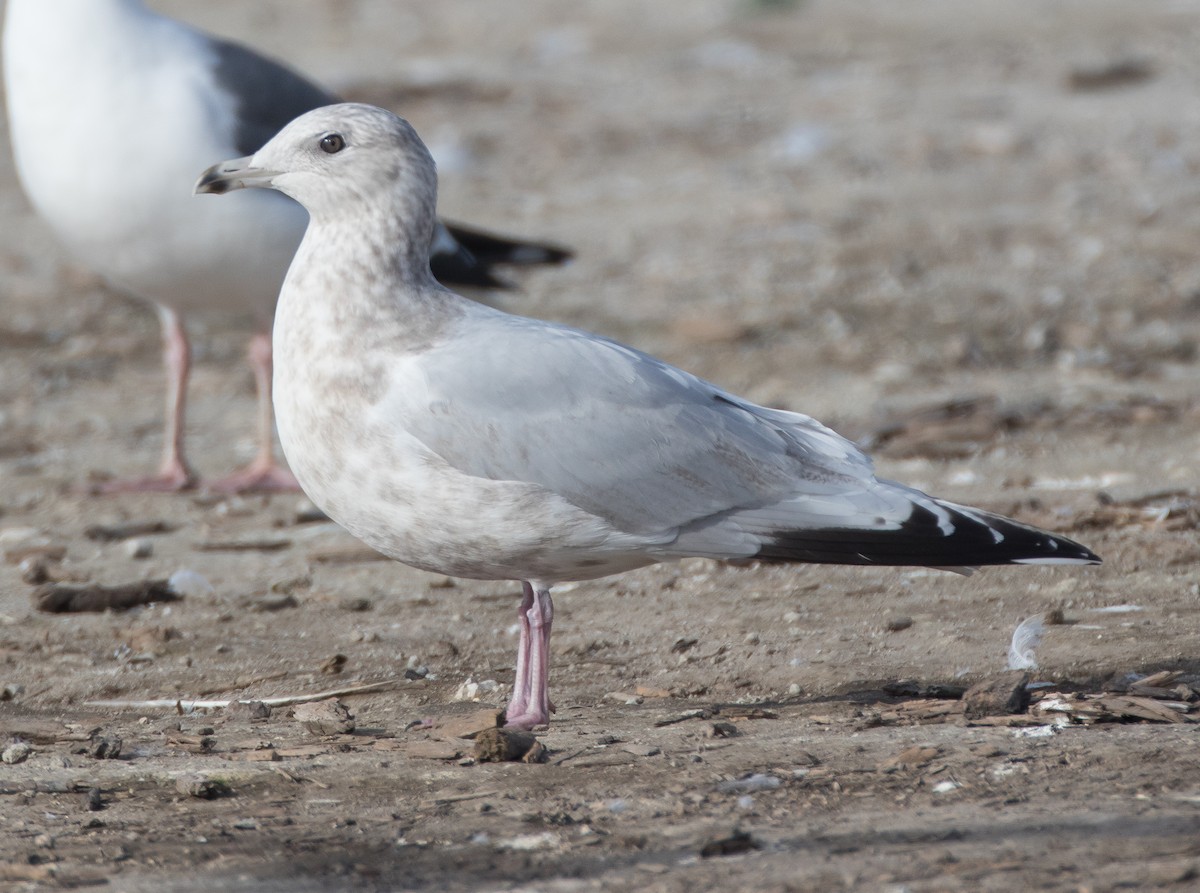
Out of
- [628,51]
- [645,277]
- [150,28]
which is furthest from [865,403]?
[628,51]

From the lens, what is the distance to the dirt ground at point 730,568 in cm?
309

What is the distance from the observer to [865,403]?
6922mm

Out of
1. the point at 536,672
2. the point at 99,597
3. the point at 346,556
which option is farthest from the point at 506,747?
the point at 346,556

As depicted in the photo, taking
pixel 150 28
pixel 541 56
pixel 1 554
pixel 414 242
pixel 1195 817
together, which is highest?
pixel 541 56

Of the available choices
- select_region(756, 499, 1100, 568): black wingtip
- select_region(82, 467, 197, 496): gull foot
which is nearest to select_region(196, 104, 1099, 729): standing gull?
select_region(756, 499, 1100, 568): black wingtip

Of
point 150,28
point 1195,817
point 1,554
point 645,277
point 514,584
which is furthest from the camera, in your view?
point 645,277

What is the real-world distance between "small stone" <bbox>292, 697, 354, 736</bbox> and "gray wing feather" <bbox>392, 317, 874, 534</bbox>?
67cm

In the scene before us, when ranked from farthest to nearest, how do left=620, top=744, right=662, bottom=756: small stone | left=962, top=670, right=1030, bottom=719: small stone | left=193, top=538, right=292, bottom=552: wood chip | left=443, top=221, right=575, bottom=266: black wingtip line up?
1. left=443, top=221, right=575, bottom=266: black wingtip
2. left=193, top=538, right=292, bottom=552: wood chip
3. left=962, top=670, right=1030, bottom=719: small stone
4. left=620, top=744, right=662, bottom=756: small stone

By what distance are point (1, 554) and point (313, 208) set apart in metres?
2.30

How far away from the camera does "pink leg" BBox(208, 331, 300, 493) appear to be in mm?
6402

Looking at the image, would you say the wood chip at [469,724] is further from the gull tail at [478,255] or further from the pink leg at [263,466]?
the gull tail at [478,255]

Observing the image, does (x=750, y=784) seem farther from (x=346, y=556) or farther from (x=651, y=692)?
(x=346, y=556)

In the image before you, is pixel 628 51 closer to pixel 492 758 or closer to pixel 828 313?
pixel 828 313

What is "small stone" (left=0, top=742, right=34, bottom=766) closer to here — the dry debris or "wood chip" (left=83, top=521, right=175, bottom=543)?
the dry debris
